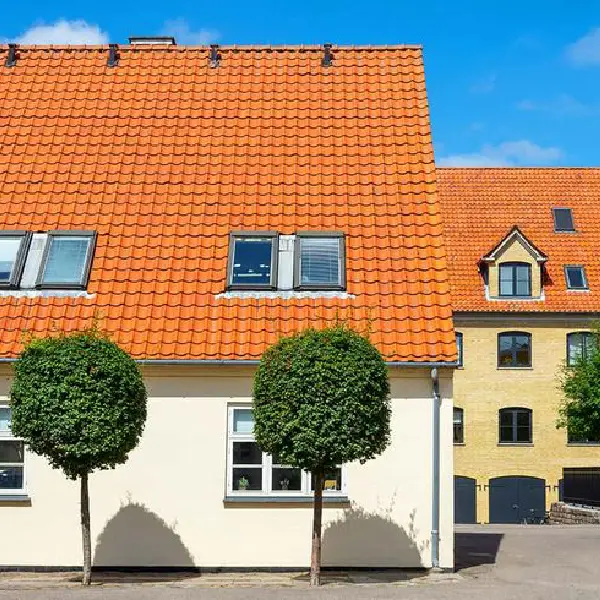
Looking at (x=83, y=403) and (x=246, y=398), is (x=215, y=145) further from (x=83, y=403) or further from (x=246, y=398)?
(x=83, y=403)

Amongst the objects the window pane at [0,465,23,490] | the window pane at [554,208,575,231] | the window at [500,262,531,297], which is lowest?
the window pane at [0,465,23,490]

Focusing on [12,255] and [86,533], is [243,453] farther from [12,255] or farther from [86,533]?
[12,255]

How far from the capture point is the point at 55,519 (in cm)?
1631

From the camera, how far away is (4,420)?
53.9 feet

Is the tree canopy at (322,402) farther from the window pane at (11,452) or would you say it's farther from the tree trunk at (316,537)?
the window pane at (11,452)

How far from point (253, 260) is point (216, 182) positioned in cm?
217

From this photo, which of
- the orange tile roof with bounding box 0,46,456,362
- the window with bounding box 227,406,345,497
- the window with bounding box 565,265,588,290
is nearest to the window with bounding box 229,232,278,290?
the orange tile roof with bounding box 0,46,456,362

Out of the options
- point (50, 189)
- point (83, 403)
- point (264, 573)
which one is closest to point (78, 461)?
point (83, 403)

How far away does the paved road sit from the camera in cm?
1358

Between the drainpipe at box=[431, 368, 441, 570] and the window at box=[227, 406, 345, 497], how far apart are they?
1418 millimetres

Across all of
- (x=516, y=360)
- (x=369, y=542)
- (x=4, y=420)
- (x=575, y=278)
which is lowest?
(x=369, y=542)

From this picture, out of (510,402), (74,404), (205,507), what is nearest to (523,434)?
(510,402)

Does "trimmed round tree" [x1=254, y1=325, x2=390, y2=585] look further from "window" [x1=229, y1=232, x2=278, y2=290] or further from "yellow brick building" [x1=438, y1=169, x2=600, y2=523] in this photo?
"yellow brick building" [x1=438, y1=169, x2=600, y2=523]

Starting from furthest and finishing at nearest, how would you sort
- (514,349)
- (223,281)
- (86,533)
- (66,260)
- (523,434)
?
1. (523,434)
2. (514,349)
3. (66,260)
4. (223,281)
5. (86,533)
